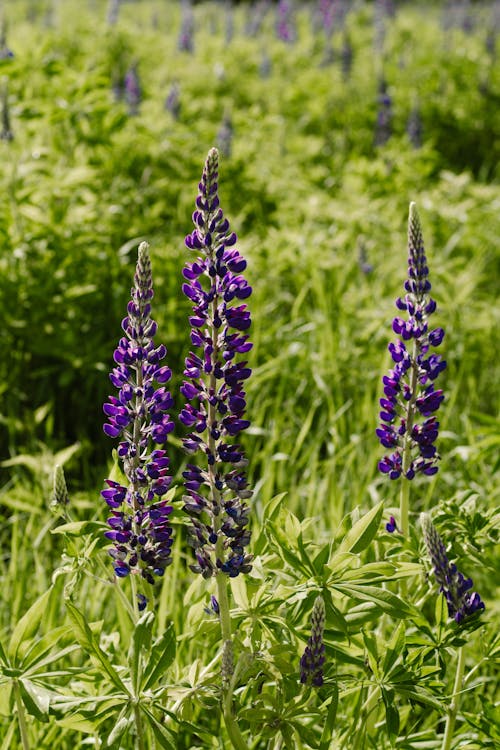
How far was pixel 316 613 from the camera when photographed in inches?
62.7

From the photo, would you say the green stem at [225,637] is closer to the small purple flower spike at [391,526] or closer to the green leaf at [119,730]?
the green leaf at [119,730]

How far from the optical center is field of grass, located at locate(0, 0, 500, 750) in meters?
1.69

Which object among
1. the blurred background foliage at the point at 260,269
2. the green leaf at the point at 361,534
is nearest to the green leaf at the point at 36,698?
the green leaf at the point at 361,534

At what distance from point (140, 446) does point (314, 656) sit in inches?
20.3

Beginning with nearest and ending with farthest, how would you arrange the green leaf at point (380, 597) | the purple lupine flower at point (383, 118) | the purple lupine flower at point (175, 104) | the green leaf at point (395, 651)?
1. the green leaf at point (380, 597)
2. the green leaf at point (395, 651)
3. the purple lupine flower at point (175, 104)
4. the purple lupine flower at point (383, 118)

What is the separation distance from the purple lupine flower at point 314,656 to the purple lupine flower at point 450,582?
0.27 metres

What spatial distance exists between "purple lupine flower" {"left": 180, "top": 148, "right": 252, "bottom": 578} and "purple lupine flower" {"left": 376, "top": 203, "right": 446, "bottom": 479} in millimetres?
470

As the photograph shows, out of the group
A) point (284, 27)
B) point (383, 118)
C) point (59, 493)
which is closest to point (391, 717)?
point (59, 493)

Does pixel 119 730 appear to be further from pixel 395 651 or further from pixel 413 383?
pixel 413 383

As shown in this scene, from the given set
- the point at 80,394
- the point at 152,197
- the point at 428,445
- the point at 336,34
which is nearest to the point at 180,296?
the point at 80,394

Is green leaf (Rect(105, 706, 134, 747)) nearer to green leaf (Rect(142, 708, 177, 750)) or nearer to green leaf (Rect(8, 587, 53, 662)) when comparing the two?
green leaf (Rect(142, 708, 177, 750))

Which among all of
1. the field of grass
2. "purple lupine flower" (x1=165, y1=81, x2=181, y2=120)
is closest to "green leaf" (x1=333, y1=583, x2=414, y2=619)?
the field of grass

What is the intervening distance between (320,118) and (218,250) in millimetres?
6330

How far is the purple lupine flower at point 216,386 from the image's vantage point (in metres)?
1.57
